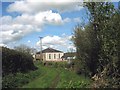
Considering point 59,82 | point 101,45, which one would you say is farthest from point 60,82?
point 101,45

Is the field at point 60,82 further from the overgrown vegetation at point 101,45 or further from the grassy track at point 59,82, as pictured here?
the overgrown vegetation at point 101,45

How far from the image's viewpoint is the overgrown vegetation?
19766mm

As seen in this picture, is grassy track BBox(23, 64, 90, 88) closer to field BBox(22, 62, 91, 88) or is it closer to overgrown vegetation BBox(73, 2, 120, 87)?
field BBox(22, 62, 91, 88)

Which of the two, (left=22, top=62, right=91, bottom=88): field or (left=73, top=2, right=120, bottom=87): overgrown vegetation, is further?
(left=22, top=62, right=91, bottom=88): field

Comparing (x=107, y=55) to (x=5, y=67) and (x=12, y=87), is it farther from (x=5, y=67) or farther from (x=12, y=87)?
(x=5, y=67)

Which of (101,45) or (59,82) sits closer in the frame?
(101,45)

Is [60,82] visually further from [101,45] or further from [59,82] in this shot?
[101,45]

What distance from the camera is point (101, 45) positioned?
2455 centimetres

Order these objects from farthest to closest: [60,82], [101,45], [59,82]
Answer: [59,82]
[60,82]
[101,45]

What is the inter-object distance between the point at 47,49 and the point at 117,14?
102 m

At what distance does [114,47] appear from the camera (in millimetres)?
19516

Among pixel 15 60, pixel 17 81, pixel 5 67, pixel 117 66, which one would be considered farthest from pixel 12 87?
pixel 15 60

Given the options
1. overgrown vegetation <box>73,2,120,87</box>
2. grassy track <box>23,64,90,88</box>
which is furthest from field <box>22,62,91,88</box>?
overgrown vegetation <box>73,2,120,87</box>

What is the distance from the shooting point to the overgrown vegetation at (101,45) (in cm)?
1977
